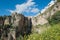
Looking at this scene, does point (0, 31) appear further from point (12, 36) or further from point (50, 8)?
point (50, 8)

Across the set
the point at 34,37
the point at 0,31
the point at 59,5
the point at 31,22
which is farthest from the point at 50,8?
the point at 34,37

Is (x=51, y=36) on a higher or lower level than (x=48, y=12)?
lower

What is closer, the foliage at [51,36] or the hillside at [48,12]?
the foliage at [51,36]

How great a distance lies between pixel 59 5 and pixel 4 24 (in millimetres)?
27716

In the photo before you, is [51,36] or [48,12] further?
[48,12]

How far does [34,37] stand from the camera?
19547mm

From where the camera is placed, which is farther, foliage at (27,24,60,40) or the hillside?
the hillside

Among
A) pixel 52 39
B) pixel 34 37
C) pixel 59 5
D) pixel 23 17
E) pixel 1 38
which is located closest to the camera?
pixel 52 39

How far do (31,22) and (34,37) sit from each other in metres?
54.8

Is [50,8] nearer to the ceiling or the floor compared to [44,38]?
nearer to the ceiling

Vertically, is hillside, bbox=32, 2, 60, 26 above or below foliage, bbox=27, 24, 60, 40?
above

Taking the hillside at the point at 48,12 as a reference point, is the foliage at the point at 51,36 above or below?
below

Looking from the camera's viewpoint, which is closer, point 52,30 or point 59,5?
point 52,30

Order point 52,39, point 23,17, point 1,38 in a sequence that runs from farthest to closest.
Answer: point 23,17 → point 1,38 → point 52,39
